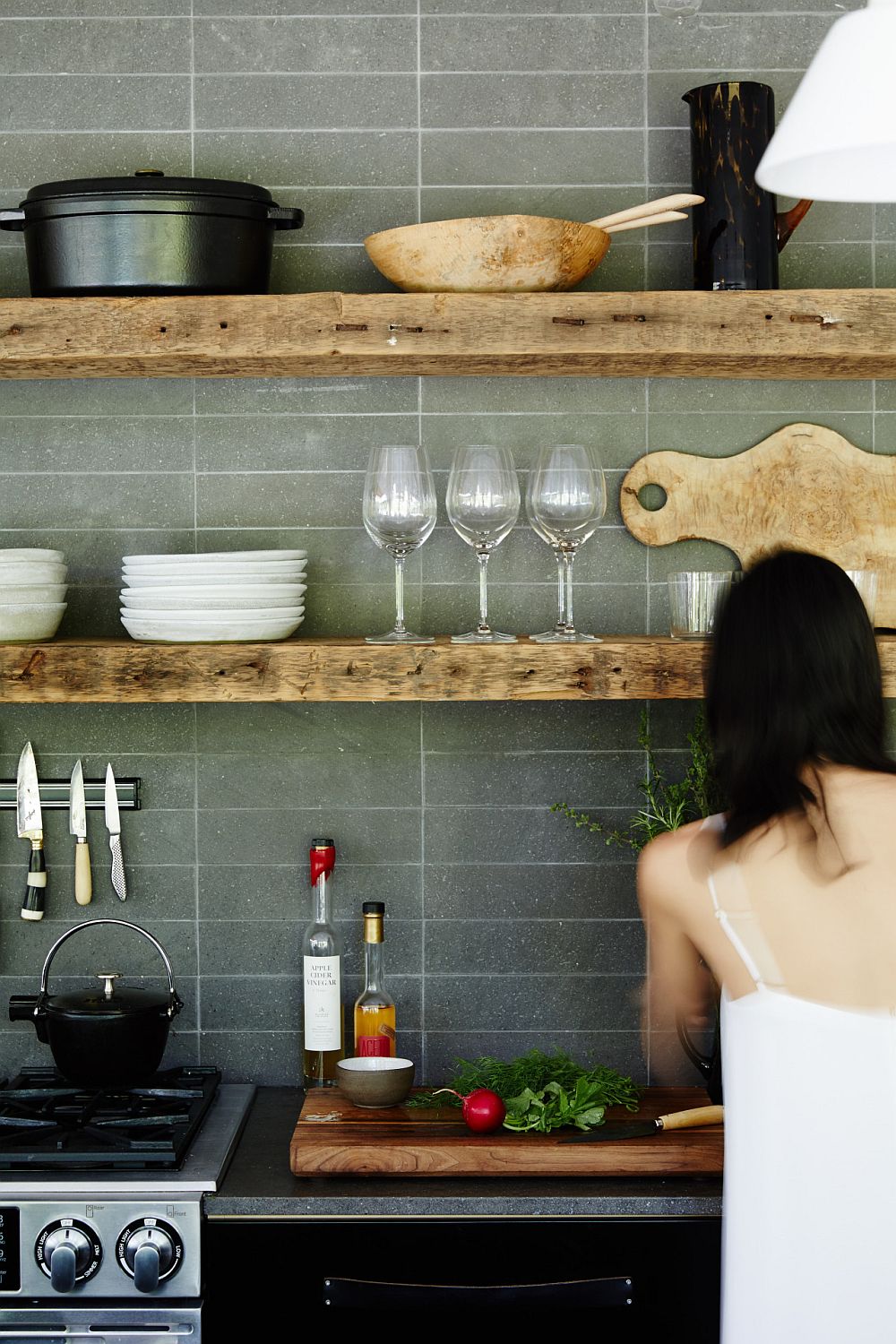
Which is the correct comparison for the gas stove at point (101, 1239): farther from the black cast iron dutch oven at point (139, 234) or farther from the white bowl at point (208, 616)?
the black cast iron dutch oven at point (139, 234)

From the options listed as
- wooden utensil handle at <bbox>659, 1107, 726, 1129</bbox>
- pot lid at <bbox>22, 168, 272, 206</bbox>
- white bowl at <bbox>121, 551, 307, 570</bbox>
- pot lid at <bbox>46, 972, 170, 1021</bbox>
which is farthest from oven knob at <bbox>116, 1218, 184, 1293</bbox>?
pot lid at <bbox>22, 168, 272, 206</bbox>

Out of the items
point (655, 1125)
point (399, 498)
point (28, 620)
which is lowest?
point (655, 1125)

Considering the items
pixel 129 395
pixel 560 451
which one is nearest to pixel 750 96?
pixel 560 451

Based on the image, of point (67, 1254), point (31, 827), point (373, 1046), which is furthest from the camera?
point (31, 827)

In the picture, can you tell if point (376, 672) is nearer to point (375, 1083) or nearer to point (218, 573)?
point (218, 573)

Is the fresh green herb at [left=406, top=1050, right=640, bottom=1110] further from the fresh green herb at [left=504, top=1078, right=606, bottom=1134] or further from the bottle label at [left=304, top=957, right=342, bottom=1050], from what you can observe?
the bottle label at [left=304, top=957, right=342, bottom=1050]

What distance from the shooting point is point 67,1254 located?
1.67 m

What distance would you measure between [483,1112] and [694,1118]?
11.6 inches

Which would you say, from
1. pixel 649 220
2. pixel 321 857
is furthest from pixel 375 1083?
pixel 649 220

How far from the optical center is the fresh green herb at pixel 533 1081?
1.92 metres

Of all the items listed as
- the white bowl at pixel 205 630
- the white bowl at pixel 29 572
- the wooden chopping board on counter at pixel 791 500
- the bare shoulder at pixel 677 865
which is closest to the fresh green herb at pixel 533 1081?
the bare shoulder at pixel 677 865

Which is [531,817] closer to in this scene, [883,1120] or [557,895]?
[557,895]

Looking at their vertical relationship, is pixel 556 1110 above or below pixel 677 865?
below

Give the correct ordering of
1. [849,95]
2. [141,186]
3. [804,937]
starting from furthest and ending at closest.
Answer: [141,186]
[804,937]
[849,95]
